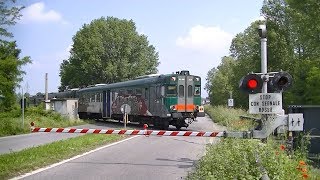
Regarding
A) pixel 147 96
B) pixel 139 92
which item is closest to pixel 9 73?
pixel 139 92

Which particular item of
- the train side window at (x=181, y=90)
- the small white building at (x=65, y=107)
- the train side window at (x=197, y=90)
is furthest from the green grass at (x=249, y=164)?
the small white building at (x=65, y=107)

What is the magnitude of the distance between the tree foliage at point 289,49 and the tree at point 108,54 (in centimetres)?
1476

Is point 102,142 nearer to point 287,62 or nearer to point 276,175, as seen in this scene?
point 276,175

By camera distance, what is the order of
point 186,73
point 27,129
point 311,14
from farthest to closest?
point 311,14 < point 27,129 < point 186,73

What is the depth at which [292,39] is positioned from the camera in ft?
184

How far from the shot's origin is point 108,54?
7094cm

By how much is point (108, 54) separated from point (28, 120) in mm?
36460

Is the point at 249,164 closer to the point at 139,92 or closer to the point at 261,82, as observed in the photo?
the point at 261,82

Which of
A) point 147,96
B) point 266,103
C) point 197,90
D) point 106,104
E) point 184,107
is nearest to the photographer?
point 266,103

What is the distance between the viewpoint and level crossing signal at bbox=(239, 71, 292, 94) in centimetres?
1129

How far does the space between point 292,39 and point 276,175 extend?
50.6m

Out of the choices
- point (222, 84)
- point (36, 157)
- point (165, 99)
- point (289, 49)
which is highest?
point (289, 49)

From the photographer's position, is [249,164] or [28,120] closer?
[249,164]

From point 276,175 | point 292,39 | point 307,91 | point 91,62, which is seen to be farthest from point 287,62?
point 276,175
